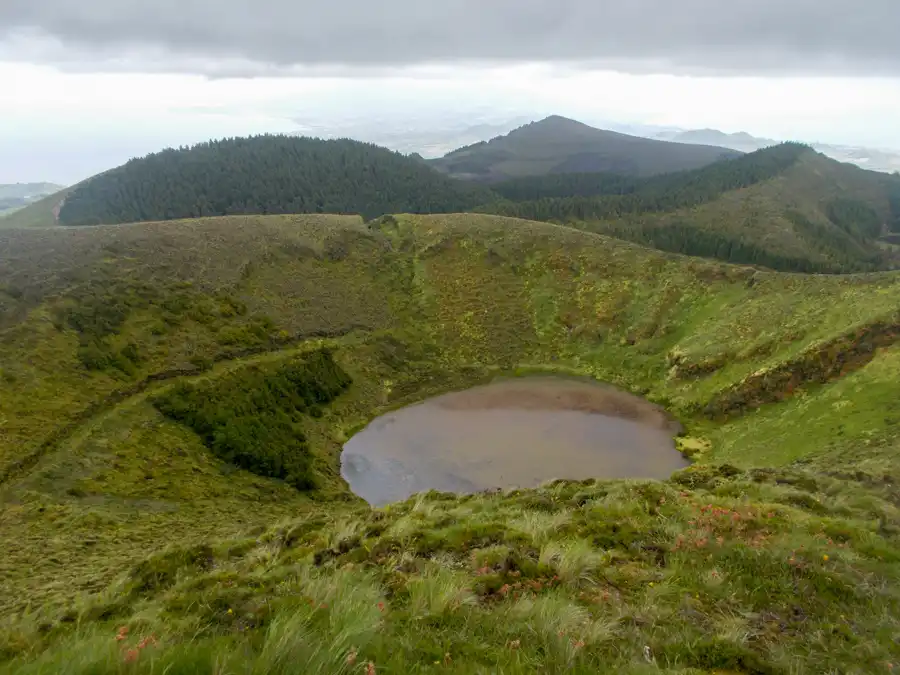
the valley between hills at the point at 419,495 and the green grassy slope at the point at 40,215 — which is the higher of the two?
the green grassy slope at the point at 40,215

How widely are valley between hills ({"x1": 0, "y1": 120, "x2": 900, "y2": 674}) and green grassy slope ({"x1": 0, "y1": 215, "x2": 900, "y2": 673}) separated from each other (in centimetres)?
11

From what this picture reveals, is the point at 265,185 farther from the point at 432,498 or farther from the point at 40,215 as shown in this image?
the point at 432,498

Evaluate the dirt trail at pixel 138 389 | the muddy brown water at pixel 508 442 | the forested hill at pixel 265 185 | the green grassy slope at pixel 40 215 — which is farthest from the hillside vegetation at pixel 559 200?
the dirt trail at pixel 138 389

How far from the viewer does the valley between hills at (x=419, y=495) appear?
6781 millimetres

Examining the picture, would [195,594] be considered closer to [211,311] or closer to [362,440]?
[362,440]

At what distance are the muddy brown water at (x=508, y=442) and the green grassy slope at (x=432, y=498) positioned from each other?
2.13 m

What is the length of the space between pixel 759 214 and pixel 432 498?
14927 centimetres

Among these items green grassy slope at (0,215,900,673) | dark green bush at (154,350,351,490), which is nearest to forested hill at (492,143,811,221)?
green grassy slope at (0,215,900,673)

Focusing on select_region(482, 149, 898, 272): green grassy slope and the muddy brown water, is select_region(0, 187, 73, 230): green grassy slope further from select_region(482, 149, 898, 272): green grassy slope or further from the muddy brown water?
the muddy brown water

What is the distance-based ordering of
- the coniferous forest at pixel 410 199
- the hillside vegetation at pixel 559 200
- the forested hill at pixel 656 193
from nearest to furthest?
the coniferous forest at pixel 410 199 < the hillside vegetation at pixel 559 200 < the forested hill at pixel 656 193

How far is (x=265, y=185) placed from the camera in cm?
14450

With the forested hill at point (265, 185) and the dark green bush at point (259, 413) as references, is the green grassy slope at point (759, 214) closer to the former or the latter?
the forested hill at point (265, 185)

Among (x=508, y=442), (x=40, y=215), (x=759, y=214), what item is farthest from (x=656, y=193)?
(x=40, y=215)

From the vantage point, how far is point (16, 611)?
12.0 m
